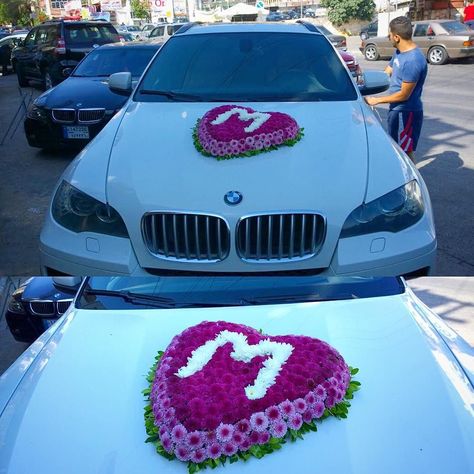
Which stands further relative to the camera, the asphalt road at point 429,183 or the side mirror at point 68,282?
the asphalt road at point 429,183

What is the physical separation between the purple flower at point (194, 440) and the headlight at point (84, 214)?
163cm

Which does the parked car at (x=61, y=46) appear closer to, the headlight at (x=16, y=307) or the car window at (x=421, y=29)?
the car window at (x=421, y=29)

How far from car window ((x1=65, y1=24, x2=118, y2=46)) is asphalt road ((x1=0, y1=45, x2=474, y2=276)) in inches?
128

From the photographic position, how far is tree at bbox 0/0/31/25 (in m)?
64.5

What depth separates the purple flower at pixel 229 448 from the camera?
1.52m

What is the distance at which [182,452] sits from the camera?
1520 millimetres

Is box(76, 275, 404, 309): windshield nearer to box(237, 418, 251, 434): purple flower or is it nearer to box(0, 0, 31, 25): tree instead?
box(237, 418, 251, 434): purple flower

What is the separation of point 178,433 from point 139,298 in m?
0.84

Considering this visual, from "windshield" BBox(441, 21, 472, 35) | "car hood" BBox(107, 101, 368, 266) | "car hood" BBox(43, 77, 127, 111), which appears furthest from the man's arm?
"windshield" BBox(441, 21, 472, 35)

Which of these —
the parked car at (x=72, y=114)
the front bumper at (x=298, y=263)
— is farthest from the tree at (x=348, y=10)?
the front bumper at (x=298, y=263)

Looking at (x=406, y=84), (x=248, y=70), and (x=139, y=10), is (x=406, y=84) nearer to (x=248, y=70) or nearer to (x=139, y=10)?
(x=248, y=70)

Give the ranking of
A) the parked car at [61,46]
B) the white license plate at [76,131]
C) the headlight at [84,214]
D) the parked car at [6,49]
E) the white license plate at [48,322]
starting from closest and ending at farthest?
the headlight at [84,214]
the white license plate at [48,322]
the white license plate at [76,131]
the parked car at [61,46]
the parked car at [6,49]

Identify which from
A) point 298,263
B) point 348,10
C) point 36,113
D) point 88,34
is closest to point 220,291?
point 298,263

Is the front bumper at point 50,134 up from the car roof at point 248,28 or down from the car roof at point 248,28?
down
